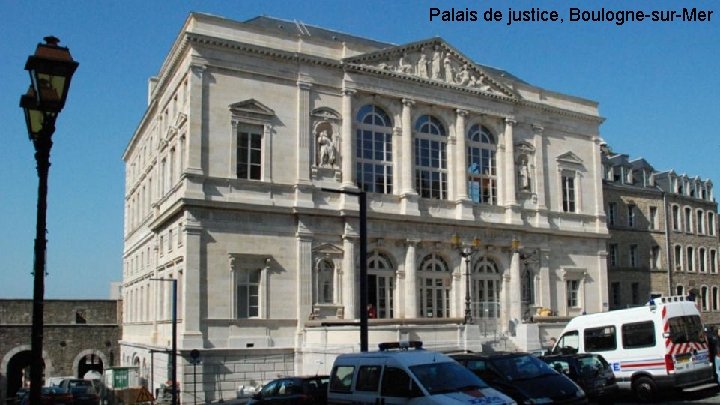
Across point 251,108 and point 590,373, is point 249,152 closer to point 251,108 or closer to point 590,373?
point 251,108

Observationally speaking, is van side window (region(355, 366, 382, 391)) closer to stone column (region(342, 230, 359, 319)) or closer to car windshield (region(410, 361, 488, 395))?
car windshield (region(410, 361, 488, 395))

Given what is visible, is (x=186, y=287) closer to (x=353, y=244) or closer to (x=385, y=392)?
(x=353, y=244)

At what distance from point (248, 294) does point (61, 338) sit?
34064 mm

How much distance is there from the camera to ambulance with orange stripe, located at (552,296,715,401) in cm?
2211

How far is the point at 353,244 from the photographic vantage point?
3709cm

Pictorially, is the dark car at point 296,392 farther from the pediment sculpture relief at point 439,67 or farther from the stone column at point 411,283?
the pediment sculpture relief at point 439,67

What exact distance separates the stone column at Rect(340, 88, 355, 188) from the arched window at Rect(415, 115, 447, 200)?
4017 mm

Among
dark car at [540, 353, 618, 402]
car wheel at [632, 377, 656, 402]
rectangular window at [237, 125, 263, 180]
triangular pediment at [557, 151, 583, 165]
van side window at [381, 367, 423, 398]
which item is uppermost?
triangular pediment at [557, 151, 583, 165]

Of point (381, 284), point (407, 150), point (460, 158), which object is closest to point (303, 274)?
point (381, 284)

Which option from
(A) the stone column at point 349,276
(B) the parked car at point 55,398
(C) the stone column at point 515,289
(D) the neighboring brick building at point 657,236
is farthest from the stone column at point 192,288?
(D) the neighboring brick building at point 657,236

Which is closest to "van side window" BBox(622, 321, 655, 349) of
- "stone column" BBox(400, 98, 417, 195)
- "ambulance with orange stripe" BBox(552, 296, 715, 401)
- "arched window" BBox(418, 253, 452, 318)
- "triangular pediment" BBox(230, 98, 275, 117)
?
"ambulance with orange stripe" BBox(552, 296, 715, 401)

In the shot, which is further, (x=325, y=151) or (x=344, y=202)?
(x=325, y=151)

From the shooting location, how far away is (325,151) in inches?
1467

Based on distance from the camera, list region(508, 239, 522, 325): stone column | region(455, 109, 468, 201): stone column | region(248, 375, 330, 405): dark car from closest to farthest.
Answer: region(248, 375, 330, 405): dark car
region(455, 109, 468, 201): stone column
region(508, 239, 522, 325): stone column
